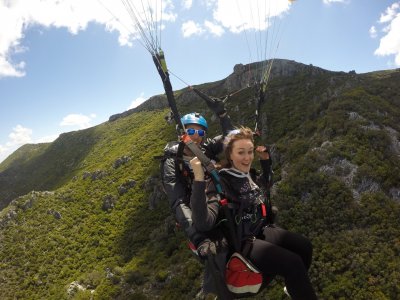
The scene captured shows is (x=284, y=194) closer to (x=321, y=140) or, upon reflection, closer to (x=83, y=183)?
(x=321, y=140)

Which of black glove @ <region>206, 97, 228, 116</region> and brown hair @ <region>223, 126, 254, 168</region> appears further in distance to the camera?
black glove @ <region>206, 97, 228, 116</region>

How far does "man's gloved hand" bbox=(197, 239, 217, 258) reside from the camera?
4.20 meters

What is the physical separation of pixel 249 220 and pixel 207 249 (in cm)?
94

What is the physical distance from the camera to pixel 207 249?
4211 mm

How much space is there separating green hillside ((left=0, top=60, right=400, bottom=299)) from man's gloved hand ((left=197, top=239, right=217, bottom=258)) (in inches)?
481

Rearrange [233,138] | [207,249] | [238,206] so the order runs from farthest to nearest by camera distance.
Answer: [233,138]
[238,206]
[207,249]

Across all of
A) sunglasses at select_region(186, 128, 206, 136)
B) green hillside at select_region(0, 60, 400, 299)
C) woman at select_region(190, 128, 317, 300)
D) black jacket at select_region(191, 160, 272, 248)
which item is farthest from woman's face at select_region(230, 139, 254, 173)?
green hillside at select_region(0, 60, 400, 299)

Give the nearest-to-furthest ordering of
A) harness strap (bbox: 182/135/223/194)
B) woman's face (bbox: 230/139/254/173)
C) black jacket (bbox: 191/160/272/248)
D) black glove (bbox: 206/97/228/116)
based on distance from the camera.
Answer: harness strap (bbox: 182/135/223/194), black jacket (bbox: 191/160/272/248), woman's face (bbox: 230/139/254/173), black glove (bbox: 206/97/228/116)

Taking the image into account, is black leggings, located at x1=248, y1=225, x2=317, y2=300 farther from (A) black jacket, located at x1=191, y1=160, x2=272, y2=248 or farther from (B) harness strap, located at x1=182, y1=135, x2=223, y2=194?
(B) harness strap, located at x1=182, y1=135, x2=223, y2=194

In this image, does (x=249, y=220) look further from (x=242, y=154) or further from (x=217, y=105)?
(x=217, y=105)

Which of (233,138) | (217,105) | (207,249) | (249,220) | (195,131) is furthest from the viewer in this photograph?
(217,105)

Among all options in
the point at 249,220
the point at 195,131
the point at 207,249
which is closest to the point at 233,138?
the point at 249,220

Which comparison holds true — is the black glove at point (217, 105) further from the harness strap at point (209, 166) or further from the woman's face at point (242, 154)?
the harness strap at point (209, 166)

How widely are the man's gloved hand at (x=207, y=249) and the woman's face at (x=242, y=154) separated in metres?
1.33
